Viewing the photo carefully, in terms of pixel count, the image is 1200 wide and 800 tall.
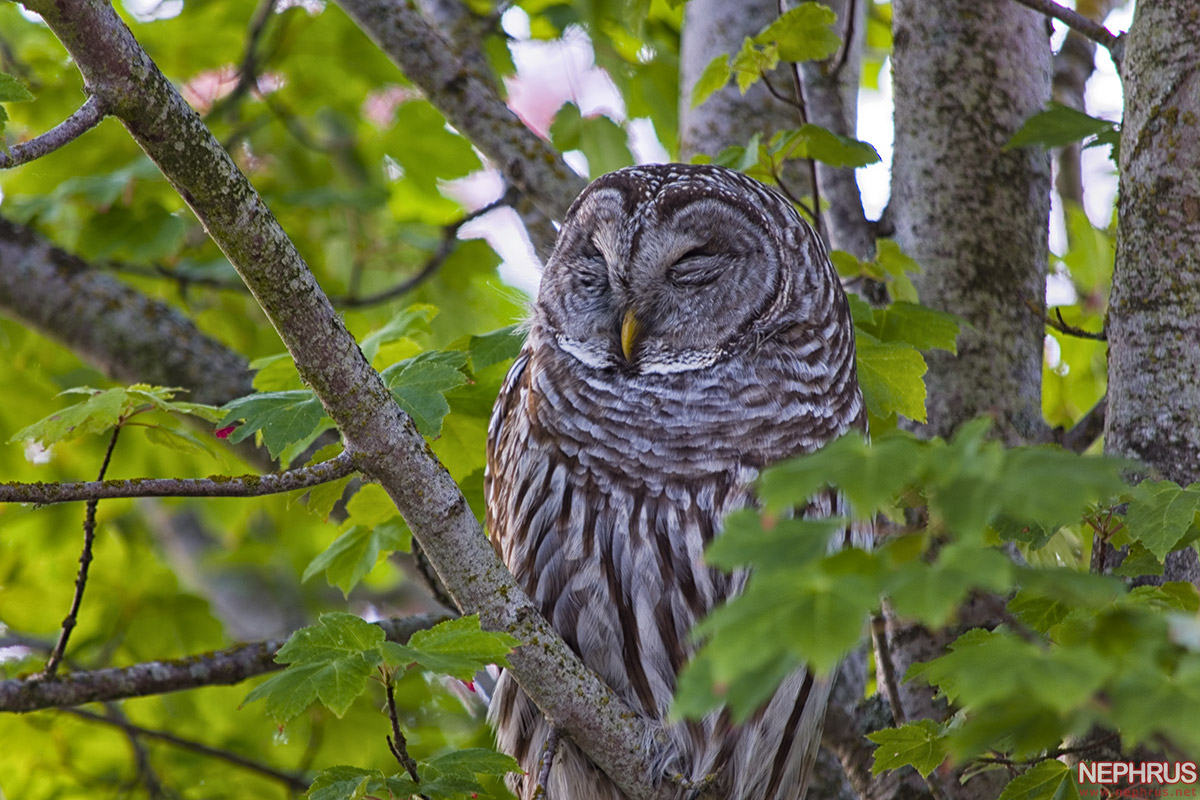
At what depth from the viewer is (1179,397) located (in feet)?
7.85

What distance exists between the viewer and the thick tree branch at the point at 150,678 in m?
2.73

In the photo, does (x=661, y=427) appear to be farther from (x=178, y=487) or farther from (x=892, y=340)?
(x=178, y=487)

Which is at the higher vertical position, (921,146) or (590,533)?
(921,146)

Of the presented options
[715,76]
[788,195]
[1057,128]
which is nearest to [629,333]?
[788,195]

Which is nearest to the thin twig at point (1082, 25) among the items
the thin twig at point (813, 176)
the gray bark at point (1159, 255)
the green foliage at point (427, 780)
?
the gray bark at point (1159, 255)

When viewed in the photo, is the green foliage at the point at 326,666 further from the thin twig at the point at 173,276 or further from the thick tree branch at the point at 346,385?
the thin twig at the point at 173,276

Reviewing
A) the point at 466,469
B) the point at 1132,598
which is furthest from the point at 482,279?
the point at 1132,598

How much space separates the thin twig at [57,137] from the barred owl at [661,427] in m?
1.40

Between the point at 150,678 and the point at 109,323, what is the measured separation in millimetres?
1446

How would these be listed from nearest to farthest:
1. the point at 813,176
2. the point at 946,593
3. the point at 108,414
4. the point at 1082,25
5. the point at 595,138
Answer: the point at 946,593 < the point at 108,414 < the point at 1082,25 < the point at 813,176 < the point at 595,138

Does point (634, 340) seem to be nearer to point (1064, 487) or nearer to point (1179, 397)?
point (1179, 397)

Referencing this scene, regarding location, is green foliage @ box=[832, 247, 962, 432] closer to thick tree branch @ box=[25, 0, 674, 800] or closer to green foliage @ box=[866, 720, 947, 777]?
green foliage @ box=[866, 720, 947, 777]

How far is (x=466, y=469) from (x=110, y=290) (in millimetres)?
1785

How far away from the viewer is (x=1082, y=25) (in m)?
2.72
